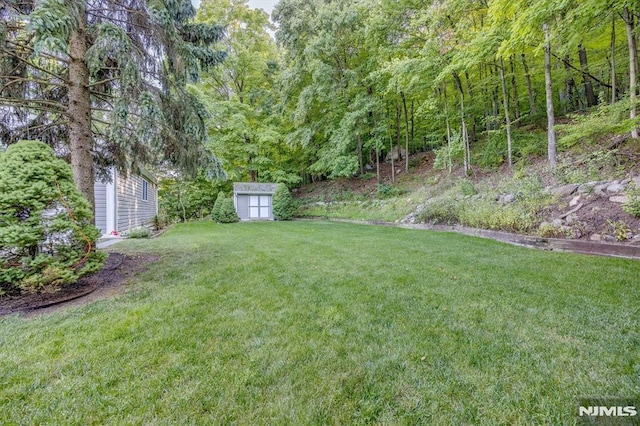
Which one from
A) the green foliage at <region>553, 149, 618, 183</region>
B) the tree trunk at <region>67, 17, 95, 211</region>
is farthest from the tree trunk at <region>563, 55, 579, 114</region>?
the tree trunk at <region>67, 17, 95, 211</region>

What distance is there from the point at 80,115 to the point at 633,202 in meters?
8.95

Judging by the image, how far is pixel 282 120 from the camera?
60.2 feet

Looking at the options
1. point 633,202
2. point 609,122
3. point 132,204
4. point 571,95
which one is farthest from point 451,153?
point 132,204

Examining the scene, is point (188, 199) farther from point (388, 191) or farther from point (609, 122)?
point (609, 122)

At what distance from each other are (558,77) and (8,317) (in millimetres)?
15453

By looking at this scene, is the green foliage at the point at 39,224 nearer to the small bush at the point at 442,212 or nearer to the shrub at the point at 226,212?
the small bush at the point at 442,212

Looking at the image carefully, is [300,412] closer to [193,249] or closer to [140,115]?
[140,115]

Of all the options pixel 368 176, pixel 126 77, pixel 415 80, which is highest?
pixel 415 80

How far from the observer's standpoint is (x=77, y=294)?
3.26 meters

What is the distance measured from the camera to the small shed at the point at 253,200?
1733 cm

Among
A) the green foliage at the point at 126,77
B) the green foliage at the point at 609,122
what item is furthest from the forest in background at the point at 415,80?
the green foliage at the point at 126,77

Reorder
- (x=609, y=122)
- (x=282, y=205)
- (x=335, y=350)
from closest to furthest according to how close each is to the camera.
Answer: (x=335, y=350) < (x=609, y=122) < (x=282, y=205)

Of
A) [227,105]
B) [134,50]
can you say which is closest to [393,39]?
[227,105]

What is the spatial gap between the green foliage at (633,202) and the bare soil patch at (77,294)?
7735mm
